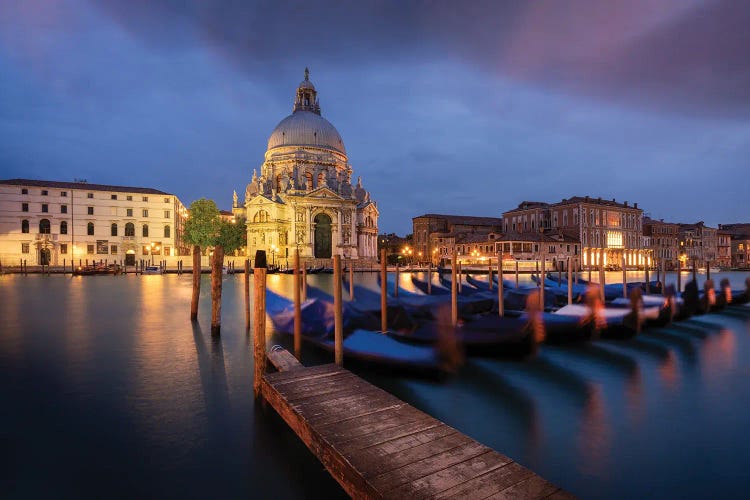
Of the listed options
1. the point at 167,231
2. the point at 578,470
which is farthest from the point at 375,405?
the point at 167,231

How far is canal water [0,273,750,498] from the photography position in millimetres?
3430

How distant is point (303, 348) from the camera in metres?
7.89

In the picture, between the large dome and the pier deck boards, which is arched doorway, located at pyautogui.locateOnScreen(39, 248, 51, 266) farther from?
the pier deck boards

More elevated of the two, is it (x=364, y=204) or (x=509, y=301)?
(x=364, y=204)

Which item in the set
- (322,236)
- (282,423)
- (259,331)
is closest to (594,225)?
(322,236)

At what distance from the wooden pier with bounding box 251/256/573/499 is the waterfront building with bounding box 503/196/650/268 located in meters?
40.3

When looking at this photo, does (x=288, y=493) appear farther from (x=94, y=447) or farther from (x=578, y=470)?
(x=578, y=470)

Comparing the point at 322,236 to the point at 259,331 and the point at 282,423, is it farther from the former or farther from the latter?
the point at 282,423

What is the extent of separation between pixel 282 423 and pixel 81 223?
39.2 meters

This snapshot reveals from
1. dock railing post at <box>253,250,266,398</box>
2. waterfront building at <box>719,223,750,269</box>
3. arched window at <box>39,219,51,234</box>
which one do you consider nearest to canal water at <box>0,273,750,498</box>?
dock railing post at <box>253,250,266,398</box>

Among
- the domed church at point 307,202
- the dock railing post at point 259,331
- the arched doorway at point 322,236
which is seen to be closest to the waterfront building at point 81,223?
the domed church at point 307,202

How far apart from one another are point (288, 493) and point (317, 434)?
21.6 inches

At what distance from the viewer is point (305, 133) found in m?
44.2

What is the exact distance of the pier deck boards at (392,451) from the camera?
7.81ft
